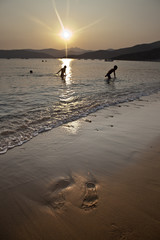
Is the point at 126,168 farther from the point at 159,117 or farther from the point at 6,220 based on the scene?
the point at 159,117

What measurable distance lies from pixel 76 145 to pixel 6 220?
263 centimetres

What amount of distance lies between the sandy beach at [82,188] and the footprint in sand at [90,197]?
15 mm

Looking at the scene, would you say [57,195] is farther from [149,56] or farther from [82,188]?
[149,56]

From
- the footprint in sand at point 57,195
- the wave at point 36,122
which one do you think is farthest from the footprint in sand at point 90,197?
the wave at point 36,122

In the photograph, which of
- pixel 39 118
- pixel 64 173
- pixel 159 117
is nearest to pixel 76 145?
pixel 64 173

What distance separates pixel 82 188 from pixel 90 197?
26 cm

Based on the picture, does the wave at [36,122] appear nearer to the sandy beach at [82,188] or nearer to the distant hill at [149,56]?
the sandy beach at [82,188]

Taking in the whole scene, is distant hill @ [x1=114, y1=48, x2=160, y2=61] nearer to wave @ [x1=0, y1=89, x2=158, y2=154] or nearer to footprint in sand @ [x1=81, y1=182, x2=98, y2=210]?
wave @ [x1=0, y1=89, x2=158, y2=154]

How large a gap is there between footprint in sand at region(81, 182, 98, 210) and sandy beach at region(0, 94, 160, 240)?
0.05 feet

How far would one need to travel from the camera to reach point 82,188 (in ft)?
9.51

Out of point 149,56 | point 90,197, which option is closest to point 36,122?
point 90,197

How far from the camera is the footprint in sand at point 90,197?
2.49m

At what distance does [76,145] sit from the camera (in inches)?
183

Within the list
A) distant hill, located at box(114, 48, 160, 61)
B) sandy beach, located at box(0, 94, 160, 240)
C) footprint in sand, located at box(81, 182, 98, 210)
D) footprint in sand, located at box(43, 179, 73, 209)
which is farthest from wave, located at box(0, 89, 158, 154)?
distant hill, located at box(114, 48, 160, 61)
